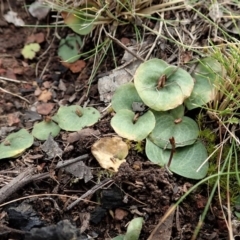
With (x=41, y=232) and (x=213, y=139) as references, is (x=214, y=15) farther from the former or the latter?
(x=41, y=232)

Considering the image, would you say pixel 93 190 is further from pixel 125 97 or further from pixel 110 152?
pixel 125 97

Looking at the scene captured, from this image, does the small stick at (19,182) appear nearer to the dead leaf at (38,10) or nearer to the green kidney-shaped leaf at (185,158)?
the green kidney-shaped leaf at (185,158)

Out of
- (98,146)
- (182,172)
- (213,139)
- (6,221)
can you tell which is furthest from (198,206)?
(6,221)

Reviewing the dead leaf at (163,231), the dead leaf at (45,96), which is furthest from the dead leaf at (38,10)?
the dead leaf at (163,231)

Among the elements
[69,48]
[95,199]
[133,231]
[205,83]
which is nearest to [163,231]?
[133,231]

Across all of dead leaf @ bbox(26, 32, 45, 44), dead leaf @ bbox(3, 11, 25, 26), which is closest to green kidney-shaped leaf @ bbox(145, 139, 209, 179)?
dead leaf @ bbox(26, 32, 45, 44)
